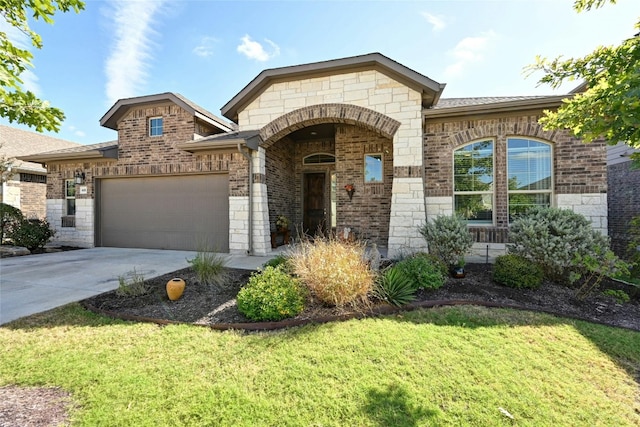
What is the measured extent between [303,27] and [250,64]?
Answer: 250 cm

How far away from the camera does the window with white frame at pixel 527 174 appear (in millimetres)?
6840

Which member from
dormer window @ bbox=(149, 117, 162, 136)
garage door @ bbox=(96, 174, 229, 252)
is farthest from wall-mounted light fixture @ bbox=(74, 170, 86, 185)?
dormer window @ bbox=(149, 117, 162, 136)

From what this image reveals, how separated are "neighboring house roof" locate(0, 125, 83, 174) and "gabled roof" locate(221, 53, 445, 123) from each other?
10.9m

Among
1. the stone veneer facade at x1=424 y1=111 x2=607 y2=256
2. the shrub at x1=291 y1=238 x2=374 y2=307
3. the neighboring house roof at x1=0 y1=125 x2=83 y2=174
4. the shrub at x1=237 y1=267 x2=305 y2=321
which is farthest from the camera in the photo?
the neighboring house roof at x1=0 y1=125 x2=83 y2=174

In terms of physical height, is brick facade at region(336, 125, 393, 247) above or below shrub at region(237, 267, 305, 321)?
above

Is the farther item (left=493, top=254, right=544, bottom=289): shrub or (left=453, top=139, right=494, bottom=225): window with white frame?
(left=453, top=139, right=494, bottom=225): window with white frame

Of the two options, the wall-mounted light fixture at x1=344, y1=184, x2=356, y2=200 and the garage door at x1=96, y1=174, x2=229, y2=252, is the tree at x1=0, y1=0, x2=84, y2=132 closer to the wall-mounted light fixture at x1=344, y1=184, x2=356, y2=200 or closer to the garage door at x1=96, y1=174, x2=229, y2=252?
the garage door at x1=96, y1=174, x2=229, y2=252

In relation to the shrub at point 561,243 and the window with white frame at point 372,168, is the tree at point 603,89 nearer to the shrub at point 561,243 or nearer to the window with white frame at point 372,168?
the shrub at point 561,243

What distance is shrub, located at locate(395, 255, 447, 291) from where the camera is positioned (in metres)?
4.53

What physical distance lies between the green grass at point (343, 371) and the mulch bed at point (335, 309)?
0.26m

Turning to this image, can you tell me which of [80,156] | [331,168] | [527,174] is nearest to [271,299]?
[527,174]

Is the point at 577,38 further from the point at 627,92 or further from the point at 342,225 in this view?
the point at 342,225

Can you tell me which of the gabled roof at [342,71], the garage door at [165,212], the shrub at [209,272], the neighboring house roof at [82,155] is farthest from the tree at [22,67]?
the neighboring house roof at [82,155]

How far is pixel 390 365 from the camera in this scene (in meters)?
2.60
